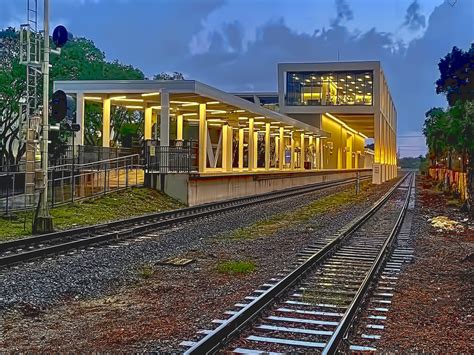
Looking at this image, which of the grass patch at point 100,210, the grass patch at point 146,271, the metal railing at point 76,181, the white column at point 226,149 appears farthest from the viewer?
the white column at point 226,149

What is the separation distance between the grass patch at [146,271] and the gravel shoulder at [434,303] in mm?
4075

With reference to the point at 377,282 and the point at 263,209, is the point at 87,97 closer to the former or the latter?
the point at 263,209

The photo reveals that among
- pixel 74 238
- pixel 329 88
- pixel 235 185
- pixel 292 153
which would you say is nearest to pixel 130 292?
pixel 74 238

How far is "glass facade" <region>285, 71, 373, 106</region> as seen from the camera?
65.6m

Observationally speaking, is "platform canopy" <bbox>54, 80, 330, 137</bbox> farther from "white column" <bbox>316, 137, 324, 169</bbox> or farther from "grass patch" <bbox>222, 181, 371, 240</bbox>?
"white column" <bbox>316, 137, 324, 169</bbox>

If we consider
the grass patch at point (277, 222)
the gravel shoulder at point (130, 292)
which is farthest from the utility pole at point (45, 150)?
the grass patch at point (277, 222)

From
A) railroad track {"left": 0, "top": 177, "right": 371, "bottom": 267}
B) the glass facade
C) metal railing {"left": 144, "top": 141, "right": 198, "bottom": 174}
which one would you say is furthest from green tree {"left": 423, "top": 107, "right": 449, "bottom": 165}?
railroad track {"left": 0, "top": 177, "right": 371, "bottom": 267}

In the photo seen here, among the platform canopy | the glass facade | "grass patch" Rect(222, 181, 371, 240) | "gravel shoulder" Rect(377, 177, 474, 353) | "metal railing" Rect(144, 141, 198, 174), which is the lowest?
"gravel shoulder" Rect(377, 177, 474, 353)

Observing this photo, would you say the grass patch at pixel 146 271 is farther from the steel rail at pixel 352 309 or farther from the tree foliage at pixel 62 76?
the tree foliage at pixel 62 76

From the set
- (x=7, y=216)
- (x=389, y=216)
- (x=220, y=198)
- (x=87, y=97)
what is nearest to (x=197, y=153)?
(x=220, y=198)

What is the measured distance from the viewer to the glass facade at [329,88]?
65.6 meters

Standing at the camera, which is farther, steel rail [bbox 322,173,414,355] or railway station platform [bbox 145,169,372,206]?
railway station platform [bbox 145,169,372,206]

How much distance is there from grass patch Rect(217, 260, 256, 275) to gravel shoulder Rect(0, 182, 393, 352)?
14cm

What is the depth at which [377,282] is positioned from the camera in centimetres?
949
